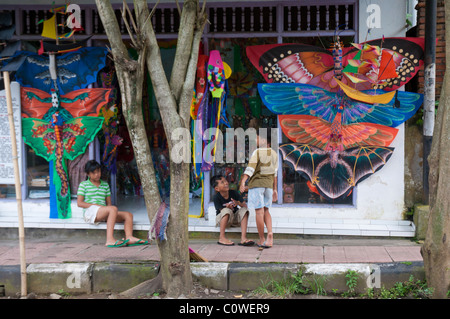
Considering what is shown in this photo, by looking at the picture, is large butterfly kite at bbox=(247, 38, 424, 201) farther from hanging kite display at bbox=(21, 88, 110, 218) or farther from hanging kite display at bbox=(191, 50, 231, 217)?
hanging kite display at bbox=(21, 88, 110, 218)

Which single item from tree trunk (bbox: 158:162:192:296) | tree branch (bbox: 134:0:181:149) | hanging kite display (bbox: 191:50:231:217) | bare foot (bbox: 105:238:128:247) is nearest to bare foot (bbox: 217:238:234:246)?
hanging kite display (bbox: 191:50:231:217)

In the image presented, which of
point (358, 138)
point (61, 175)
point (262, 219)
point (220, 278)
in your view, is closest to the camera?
point (220, 278)

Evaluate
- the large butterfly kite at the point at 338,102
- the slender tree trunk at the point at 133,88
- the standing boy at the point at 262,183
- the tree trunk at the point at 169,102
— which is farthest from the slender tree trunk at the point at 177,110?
the large butterfly kite at the point at 338,102

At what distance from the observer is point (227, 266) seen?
5883 mm

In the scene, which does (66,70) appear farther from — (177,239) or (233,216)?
(177,239)

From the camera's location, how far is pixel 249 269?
5805 mm

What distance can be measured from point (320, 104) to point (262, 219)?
75.3 inches

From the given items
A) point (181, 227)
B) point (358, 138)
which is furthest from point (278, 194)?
point (181, 227)

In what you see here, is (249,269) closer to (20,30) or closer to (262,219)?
(262,219)

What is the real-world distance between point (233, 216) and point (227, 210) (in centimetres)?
20

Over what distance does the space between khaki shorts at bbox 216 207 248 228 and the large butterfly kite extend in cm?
109

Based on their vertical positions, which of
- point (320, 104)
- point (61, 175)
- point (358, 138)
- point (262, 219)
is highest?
point (320, 104)

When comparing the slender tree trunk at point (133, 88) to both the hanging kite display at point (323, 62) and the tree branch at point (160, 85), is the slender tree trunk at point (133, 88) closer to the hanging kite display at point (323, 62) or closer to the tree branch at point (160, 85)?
the tree branch at point (160, 85)

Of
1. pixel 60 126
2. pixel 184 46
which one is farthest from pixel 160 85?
pixel 60 126
